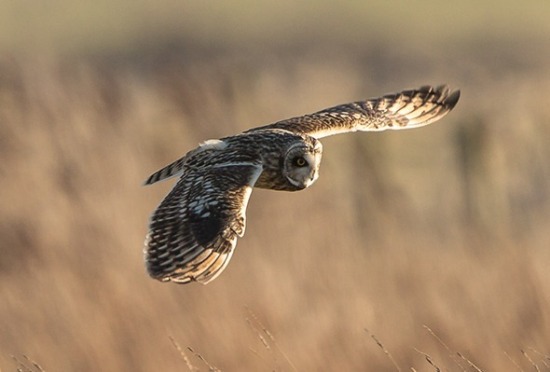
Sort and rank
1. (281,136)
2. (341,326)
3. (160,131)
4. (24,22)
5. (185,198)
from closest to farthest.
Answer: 1. (185,198)
2. (281,136)
3. (341,326)
4. (160,131)
5. (24,22)

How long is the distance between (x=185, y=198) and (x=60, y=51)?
1540 cm

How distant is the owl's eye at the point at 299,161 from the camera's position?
22.5 ft

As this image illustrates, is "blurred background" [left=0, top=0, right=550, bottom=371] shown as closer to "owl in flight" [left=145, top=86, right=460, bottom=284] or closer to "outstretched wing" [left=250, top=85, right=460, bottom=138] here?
"owl in flight" [left=145, top=86, right=460, bottom=284]

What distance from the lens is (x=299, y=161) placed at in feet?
22.5

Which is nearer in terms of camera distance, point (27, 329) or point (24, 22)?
point (27, 329)

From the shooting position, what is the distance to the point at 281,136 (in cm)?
705

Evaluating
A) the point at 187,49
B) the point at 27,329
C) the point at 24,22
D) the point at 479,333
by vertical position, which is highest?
the point at 24,22

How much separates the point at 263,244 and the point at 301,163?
1639 millimetres

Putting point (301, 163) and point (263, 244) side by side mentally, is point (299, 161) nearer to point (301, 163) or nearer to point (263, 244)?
point (301, 163)

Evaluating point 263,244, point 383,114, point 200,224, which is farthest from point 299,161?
point 263,244

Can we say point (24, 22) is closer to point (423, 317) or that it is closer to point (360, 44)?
point (360, 44)

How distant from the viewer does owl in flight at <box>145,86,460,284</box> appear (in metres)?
6.09

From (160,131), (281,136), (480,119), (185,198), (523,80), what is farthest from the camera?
(523,80)

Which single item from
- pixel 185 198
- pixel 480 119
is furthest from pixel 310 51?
pixel 185 198
